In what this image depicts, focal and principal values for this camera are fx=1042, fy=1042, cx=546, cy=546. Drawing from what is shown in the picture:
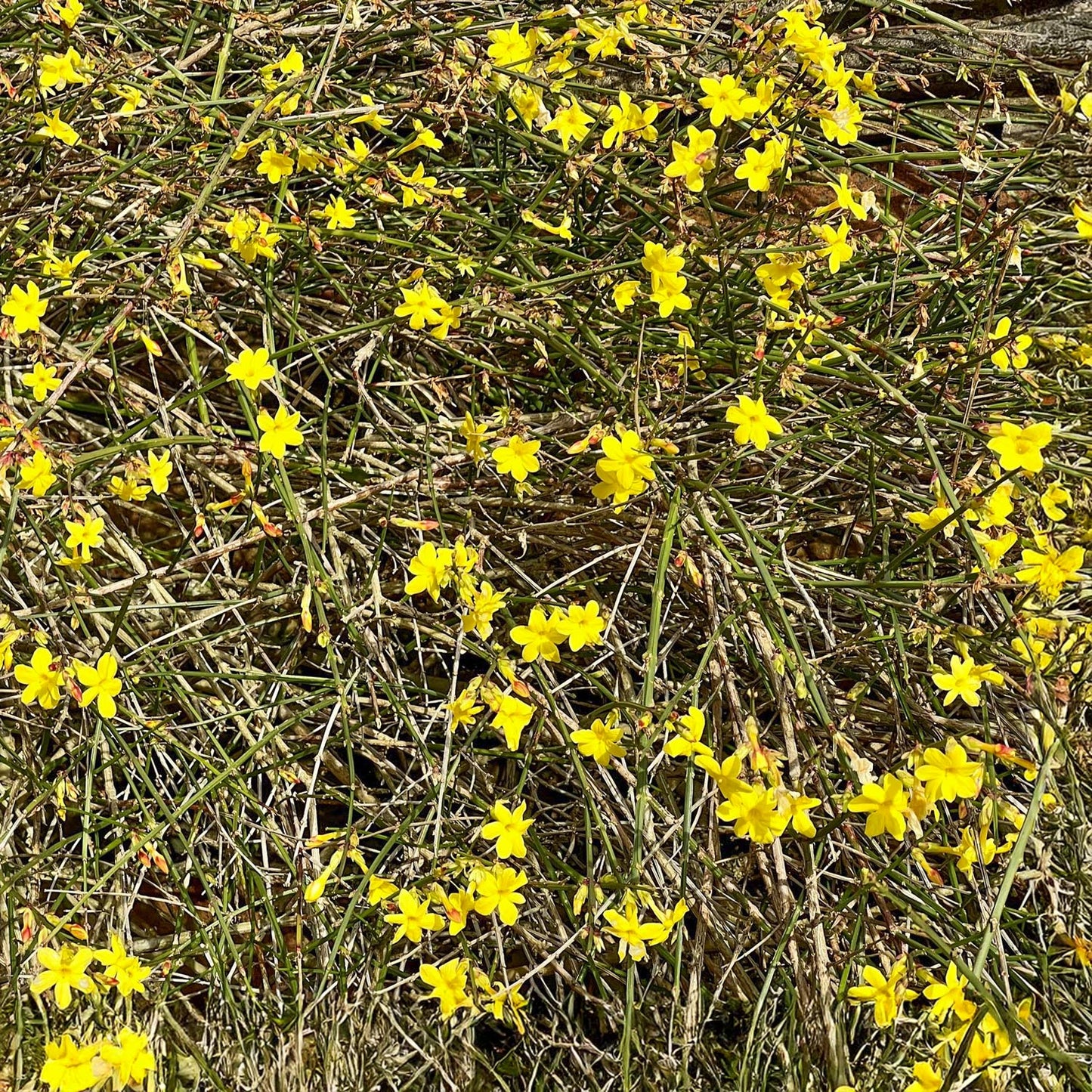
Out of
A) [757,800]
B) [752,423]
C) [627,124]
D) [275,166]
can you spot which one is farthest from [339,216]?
[757,800]

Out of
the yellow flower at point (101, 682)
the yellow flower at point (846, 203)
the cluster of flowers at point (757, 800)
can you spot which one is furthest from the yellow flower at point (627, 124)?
the yellow flower at point (101, 682)

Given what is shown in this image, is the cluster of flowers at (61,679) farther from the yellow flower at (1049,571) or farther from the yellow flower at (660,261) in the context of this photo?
the yellow flower at (1049,571)

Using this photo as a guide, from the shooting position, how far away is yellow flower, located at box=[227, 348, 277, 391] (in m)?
1.57

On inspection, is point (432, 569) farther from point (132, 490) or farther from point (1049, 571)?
point (1049, 571)

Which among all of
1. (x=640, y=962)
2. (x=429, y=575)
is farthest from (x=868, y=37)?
(x=640, y=962)

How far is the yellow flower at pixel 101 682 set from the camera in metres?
1.44

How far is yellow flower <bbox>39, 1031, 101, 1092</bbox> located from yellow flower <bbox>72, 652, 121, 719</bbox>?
1.37 feet

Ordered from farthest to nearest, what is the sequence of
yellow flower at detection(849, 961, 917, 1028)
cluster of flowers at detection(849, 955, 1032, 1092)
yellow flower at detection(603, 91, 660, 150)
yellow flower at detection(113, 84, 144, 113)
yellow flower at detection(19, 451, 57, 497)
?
yellow flower at detection(113, 84, 144, 113), yellow flower at detection(603, 91, 660, 150), yellow flower at detection(19, 451, 57, 497), yellow flower at detection(849, 961, 917, 1028), cluster of flowers at detection(849, 955, 1032, 1092)

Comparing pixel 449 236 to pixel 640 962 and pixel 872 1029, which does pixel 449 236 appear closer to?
pixel 640 962

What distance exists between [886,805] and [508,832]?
1.61 ft

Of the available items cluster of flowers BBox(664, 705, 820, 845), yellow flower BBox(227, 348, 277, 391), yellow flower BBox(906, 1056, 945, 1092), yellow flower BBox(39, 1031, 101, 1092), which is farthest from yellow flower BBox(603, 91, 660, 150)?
yellow flower BBox(39, 1031, 101, 1092)

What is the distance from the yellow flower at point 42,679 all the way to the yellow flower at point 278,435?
415 millimetres

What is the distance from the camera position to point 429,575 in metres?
1.47

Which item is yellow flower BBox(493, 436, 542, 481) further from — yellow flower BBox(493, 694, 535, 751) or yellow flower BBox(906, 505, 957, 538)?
yellow flower BBox(906, 505, 957, 538)
